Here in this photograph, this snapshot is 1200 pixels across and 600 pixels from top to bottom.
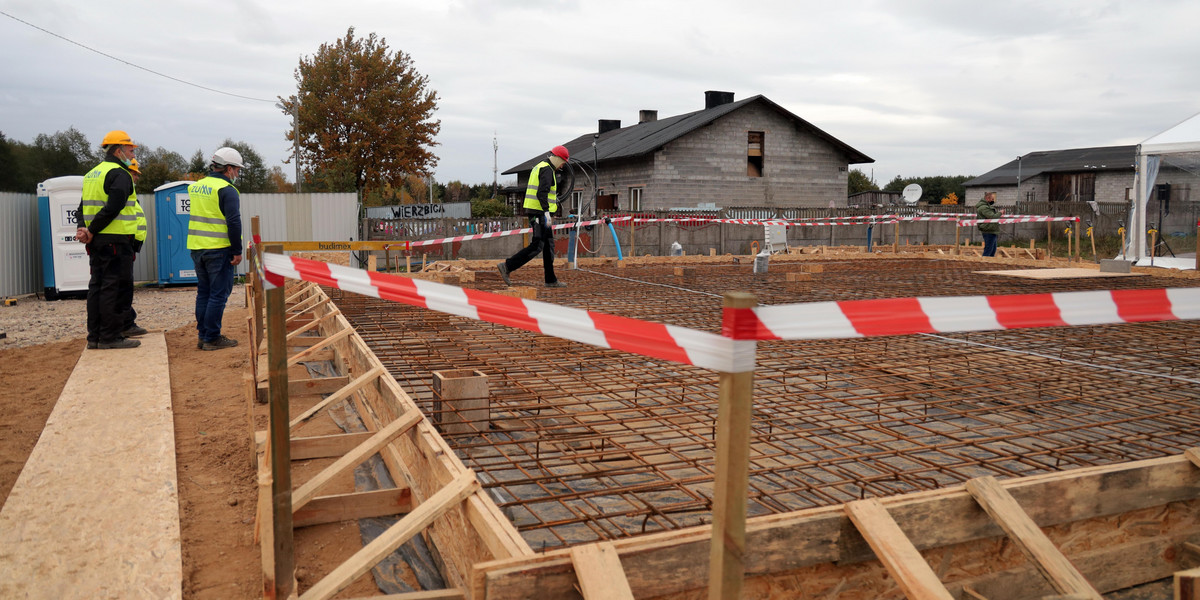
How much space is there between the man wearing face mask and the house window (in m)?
24.9

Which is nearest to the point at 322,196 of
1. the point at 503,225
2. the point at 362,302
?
the point at 503,225

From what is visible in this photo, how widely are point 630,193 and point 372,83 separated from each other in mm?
11888

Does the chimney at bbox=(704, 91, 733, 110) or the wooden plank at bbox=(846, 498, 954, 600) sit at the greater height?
the chimney at bbox=(704, 91, 733, 110)

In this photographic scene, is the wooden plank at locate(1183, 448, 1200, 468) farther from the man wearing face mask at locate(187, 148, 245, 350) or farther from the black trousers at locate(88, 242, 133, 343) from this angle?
the black trousers at locate(88, 242, 133, 343)

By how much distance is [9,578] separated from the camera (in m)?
2.73

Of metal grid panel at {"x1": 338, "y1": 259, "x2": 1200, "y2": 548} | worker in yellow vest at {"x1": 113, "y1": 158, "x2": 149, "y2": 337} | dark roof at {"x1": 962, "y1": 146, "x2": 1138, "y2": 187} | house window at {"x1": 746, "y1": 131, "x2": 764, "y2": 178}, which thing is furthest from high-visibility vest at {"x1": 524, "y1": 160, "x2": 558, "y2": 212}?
dark roof at {"x1": 962, "y1": 146, "x2": 1138, "y2": 187}

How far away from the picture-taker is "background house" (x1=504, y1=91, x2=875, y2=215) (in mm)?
28219

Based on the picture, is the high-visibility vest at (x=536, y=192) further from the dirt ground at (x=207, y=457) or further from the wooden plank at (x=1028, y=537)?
the wooden plank at (x=1028, y=537)

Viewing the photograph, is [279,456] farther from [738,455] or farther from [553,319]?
[738,455]

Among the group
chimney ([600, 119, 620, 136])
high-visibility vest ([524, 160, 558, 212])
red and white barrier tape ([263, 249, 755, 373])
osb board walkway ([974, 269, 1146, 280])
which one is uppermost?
chimney ([600, 119, 620, 136])

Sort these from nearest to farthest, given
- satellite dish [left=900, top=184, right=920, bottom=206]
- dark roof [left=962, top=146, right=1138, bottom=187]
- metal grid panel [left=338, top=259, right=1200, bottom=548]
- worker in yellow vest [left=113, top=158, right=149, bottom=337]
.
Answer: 1. metal grid panel [left=338, top=259, right=1200, bottom=548]
2. worker in yellow vest [left=113, top=158, right=149, bottom=337]
3. satellite dish [left=900, top=184, right=920, bottom=206]
4. dark roof [left=962, top=146, right=1138, bottom=187]

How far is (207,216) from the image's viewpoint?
6.66 meters

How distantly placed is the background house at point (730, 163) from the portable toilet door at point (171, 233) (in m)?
15.3

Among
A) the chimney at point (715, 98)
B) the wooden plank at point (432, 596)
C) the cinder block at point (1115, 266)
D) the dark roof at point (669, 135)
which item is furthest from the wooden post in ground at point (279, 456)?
the chimney at point (715, 98)
